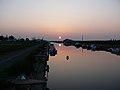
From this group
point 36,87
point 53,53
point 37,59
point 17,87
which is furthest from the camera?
point 53,53

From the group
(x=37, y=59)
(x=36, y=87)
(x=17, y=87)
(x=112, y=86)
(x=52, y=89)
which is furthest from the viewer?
(x=37, y=59)

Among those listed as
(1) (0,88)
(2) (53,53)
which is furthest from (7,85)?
(2) (53,53)

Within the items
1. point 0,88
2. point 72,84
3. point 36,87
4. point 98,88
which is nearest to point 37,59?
point 72,84

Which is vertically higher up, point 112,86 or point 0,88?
point 0,88

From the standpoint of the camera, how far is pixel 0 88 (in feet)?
55.6

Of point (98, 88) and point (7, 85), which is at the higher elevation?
point (7, 85)

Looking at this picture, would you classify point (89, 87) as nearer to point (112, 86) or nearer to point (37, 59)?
point (112, 86)

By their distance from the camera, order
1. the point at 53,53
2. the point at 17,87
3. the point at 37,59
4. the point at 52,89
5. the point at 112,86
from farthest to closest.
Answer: the point at 53,53 < the point at 37,59 < the point at 112,86 < the point at 52,89 < the point at 17,87

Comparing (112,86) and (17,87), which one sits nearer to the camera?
(17,87)

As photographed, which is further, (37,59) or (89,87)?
(37,59)

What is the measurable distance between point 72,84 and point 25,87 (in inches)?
484

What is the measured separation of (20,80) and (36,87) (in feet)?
10.4

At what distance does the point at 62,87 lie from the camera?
27.0 metres

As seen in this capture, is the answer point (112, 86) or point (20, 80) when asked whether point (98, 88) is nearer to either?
point (112, 86)
